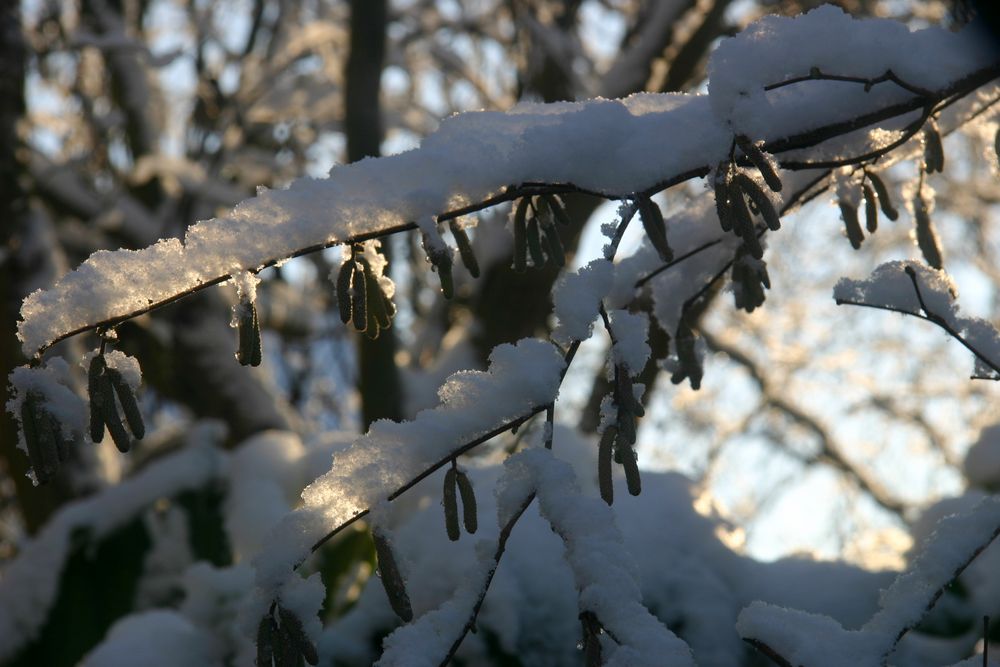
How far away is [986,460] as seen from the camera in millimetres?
1666

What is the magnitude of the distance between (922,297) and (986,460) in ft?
2.62

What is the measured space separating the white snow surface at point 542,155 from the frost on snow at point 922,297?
0.17m

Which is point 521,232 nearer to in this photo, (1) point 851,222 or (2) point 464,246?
(2) point 464,246

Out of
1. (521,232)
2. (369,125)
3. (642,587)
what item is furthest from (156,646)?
(369,125)

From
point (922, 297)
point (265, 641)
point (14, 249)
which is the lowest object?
point (265, 641)

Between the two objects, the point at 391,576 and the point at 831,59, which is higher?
the point at 831,59

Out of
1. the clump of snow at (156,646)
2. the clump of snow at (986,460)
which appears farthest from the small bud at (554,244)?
the clump of snow at (986,460)

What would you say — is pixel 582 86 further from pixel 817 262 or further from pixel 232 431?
pixel 817 262

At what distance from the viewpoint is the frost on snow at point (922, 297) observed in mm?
989

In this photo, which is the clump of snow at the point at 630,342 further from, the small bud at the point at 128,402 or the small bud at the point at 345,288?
A: the small bud at the point at 128,402

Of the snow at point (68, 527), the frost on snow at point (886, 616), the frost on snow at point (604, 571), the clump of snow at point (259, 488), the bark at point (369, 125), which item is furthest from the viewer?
the bark at point (369, 125)

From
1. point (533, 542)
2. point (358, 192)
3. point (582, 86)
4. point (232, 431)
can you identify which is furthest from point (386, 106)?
point (358, 192)

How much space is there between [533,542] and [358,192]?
704 millimetres

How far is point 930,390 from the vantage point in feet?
21.5
